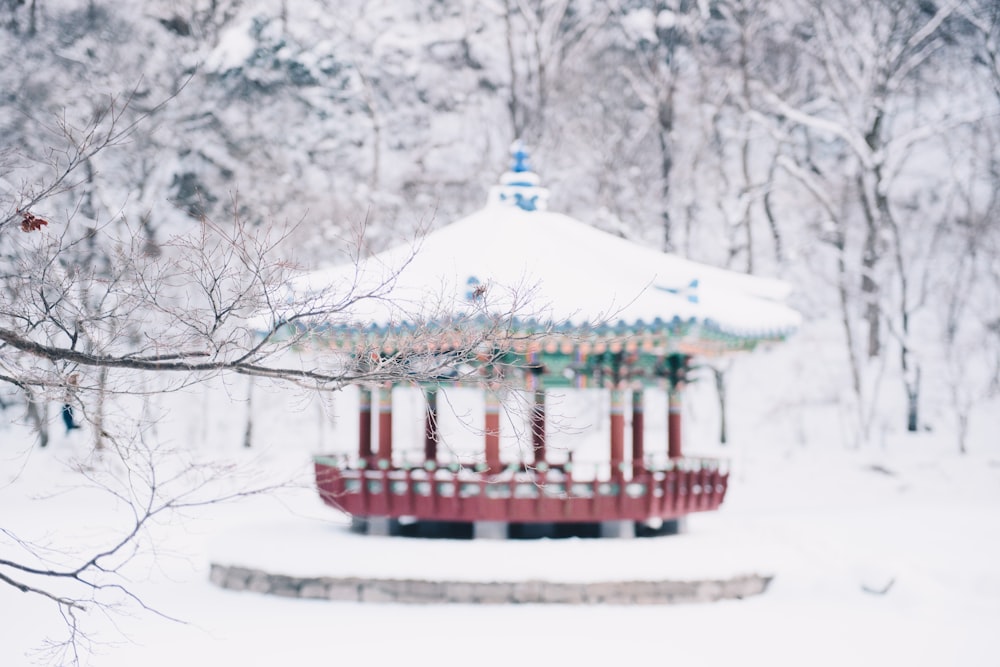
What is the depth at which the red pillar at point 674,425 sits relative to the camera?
11961 millimetres

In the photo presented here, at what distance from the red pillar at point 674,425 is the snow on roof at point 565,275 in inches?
50.8

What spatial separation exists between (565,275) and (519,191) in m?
2.40

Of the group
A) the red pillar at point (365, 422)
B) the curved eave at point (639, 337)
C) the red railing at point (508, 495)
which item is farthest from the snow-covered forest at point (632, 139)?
the curved eave at point (639, 337)

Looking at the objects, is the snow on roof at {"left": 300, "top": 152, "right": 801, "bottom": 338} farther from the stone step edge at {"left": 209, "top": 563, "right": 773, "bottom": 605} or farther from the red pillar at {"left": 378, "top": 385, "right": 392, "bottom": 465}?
the stone step edge at {"left": 209, "top": 563, "right": 773, "bottom": 605}

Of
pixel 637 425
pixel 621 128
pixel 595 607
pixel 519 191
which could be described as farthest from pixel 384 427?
pixel 621 128

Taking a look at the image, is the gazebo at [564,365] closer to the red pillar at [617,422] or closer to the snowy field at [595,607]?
the red pillar at [617,422]

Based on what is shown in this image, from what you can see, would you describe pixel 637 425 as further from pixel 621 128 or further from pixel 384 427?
pixel 621 128

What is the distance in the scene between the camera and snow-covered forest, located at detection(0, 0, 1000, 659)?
A: 20.6 metres

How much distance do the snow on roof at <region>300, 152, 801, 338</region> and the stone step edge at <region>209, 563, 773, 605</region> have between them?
101 inches

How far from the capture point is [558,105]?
25469 mm

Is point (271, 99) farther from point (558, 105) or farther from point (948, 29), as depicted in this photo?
point (948, 29)

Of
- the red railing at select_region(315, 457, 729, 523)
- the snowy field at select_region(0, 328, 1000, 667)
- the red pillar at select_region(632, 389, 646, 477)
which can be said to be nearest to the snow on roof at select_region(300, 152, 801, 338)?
the red pillar at select_region(632, 389, 646, 477)

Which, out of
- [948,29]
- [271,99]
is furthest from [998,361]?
[271,99]

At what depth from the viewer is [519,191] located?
41.2 ft
